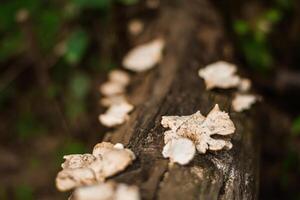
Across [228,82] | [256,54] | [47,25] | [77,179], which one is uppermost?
[47,25]

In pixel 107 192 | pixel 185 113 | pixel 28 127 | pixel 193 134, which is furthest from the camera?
pixel 28 127

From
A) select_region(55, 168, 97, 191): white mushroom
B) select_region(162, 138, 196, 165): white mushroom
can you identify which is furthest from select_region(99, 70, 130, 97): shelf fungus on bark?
select_region(55, 168, 97, 191): white mushroom

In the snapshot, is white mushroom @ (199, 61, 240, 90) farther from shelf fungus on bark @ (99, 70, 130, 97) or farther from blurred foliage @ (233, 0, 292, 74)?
blurred foliage @ (233, 0, 292, 74)

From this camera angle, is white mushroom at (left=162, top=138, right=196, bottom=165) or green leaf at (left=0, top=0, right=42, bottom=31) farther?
green leaf at (left=0, top=0, right=42, bottom=31)

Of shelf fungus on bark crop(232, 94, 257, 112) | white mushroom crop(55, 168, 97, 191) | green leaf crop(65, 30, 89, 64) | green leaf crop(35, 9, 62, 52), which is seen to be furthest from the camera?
green leaf crop(35, 9, 62, 52)

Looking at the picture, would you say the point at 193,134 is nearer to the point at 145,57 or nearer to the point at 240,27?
the point at 145,57

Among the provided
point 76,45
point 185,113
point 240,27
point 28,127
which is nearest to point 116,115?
point 185,113
